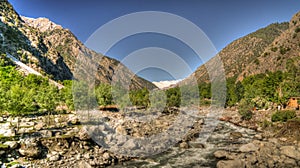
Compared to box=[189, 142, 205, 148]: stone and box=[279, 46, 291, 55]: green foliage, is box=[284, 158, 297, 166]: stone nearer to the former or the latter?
box=[189, 142, 205, 148]: stone

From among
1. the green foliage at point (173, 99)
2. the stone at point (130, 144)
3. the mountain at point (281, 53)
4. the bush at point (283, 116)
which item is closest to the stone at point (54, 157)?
the stone at point (130, 144)

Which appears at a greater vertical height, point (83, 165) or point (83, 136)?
point (83, 136)

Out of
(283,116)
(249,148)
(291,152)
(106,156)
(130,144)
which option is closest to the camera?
(291,152)

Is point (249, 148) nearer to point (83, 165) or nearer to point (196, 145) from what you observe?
point (196, 145)

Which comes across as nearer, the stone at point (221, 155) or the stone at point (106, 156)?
the stone at point (106, 156)

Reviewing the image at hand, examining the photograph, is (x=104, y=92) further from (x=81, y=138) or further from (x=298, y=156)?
(x=298, y=156)

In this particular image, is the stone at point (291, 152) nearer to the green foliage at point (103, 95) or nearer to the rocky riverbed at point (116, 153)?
the rocky riverbed at point (116, 153)

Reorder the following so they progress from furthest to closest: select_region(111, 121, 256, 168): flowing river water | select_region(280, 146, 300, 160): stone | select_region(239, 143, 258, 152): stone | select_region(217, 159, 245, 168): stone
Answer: select_region(239, 143, 258, 152): stone → select_region(280, 146, 300, 160): stone → select_region(111, 121, 256, 168): flowing river water → select_region(217, 159, 245, 168): stone

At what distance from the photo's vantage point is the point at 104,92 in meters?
82.5

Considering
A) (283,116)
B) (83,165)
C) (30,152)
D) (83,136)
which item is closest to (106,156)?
(83,165)

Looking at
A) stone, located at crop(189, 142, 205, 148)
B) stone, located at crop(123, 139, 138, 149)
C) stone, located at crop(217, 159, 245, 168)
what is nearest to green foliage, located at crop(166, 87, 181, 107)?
stone, located at crop(189, 142, 205, 148)

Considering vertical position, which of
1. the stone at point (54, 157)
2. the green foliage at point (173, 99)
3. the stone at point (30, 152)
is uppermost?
the green foliage at point (173, 99)

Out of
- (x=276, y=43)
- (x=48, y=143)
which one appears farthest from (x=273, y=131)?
(x=276, y=43)

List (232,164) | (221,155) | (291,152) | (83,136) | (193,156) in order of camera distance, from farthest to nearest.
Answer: (83,136)
(193,156)
(221,155)
(291,152)
(232,164)
